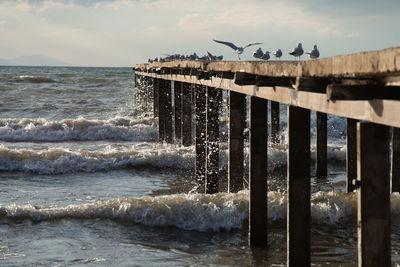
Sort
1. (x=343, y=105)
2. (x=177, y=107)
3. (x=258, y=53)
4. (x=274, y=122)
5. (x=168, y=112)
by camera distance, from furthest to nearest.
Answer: (x=168, y=112), (x=274, y=122), (x=177, y=107), (x=258, y=53), (x=343, y=105)

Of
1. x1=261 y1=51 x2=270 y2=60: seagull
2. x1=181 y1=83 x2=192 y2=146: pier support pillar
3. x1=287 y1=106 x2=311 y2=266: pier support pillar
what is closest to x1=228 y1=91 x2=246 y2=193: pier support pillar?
x1=287 y1=106 x2=311 y2=266: pier support pillar

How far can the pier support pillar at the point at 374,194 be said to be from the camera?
3910mm

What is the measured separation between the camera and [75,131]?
22.2 metres

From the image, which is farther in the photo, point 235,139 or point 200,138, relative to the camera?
point 200,138

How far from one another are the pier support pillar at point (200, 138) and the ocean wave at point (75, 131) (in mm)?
9856

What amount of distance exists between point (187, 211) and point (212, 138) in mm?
1446

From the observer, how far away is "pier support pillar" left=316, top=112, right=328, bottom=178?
40.9 feet

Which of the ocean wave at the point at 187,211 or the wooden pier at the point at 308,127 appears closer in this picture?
the wooden pier at the point at 308,127

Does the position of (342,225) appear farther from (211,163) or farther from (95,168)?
(95,168)

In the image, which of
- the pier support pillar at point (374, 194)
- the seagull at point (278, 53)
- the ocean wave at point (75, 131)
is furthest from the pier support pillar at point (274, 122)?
the pier support pillar at point (374, 194)

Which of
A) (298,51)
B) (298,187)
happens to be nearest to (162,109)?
(298,51)

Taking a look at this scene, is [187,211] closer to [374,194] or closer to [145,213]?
[145,213]

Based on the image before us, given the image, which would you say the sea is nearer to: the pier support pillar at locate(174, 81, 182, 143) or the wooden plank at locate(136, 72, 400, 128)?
the pier support pillar at locate(174, 81, 182, 143)

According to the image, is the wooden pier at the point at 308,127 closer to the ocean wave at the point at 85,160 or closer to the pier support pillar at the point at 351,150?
the pier support pillar at the point at 351,150
